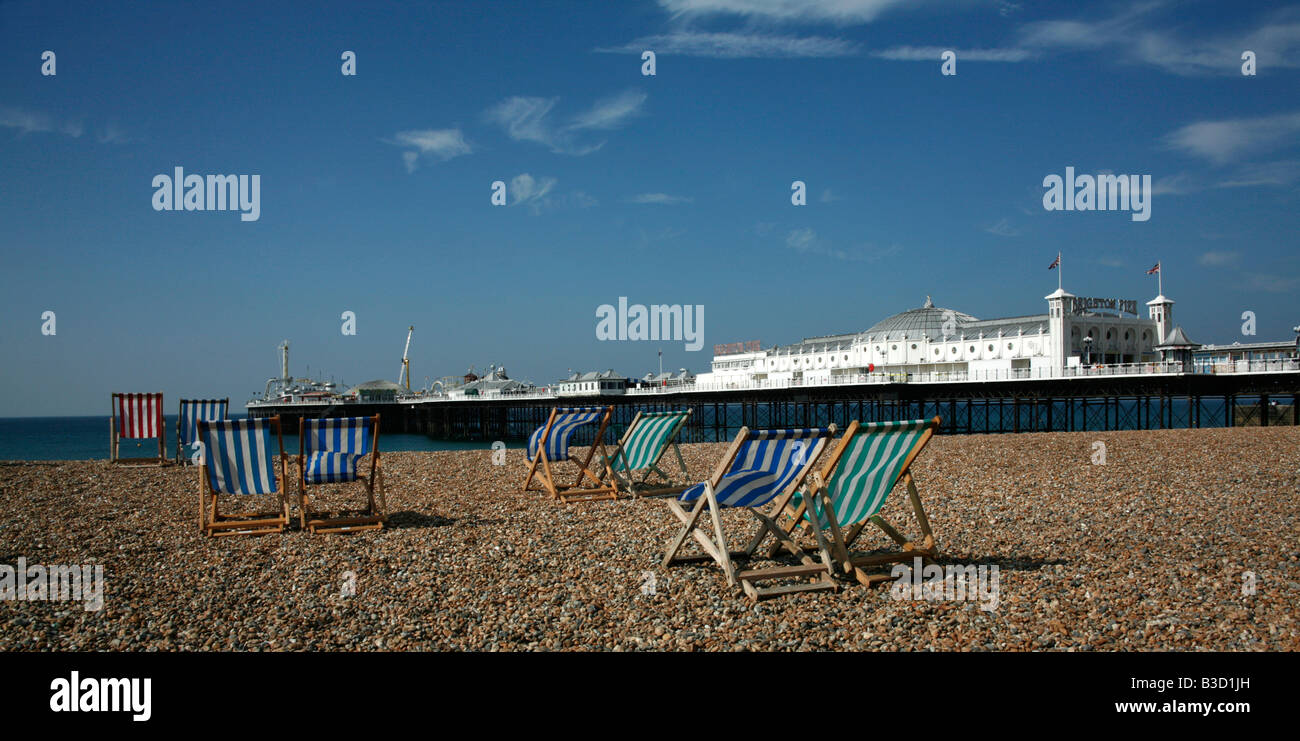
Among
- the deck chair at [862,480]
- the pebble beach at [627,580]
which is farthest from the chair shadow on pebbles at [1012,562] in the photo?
the deck chair at [862,480]

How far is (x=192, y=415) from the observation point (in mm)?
12484

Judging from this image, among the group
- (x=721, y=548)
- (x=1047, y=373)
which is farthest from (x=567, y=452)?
(x=1047, y=373)

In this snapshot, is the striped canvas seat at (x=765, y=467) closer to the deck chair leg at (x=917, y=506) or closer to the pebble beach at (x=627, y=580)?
the pebble beach at (x=627, y=580)

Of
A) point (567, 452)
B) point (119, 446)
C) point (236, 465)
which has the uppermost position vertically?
point (236, 465)

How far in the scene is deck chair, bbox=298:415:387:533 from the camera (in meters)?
6.48

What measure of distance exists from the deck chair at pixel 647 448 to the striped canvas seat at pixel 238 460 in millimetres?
3340

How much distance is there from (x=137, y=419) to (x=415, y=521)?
8.93 meters

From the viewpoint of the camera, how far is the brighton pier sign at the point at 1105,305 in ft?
121

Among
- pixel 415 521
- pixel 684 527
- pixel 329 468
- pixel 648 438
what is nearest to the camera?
pixel 684 527

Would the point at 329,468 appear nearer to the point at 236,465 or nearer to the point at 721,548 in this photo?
the point at 236,465

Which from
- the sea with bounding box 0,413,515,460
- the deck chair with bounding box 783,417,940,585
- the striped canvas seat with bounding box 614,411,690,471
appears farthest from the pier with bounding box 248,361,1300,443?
the deck chair with bounding box 783,417,940,585

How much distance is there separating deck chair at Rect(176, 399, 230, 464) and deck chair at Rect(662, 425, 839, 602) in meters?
10.2
